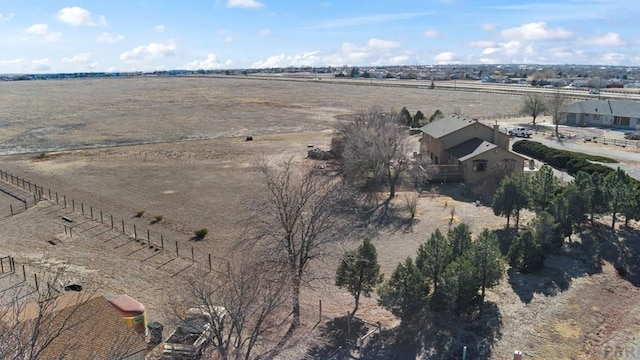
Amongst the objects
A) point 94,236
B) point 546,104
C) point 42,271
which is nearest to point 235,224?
point 94,236

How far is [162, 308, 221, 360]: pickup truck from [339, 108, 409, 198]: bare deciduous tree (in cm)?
2242

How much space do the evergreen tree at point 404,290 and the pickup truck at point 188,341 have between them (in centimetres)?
719

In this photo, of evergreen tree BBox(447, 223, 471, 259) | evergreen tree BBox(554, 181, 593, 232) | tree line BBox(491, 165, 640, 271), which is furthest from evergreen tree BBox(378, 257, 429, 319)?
evergreen tree BBox(554, 181, 593, 232)

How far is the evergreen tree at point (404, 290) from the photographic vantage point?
19.9 meters

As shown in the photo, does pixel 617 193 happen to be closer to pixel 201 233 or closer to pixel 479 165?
pixel 479 165

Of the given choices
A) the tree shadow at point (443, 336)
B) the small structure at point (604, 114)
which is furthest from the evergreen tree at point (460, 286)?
the small structure at point (604, 114)

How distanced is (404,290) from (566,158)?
102ft

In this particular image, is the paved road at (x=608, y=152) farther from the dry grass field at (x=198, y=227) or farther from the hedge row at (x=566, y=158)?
the dry grass field at (x=198, y=227)

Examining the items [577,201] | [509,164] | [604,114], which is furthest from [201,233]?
[604,114]

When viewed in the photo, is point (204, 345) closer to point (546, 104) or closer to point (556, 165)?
point (556, 165)

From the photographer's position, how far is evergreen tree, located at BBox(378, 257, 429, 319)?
19.9m

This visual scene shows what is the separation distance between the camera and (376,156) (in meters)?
38.2

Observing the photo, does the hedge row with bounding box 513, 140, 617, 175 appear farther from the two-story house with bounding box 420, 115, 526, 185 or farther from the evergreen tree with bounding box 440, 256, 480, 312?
the evergreen tree with bounding box 440, 256, 480, 312

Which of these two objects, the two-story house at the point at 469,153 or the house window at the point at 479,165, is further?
the house window at the point at 479,165
